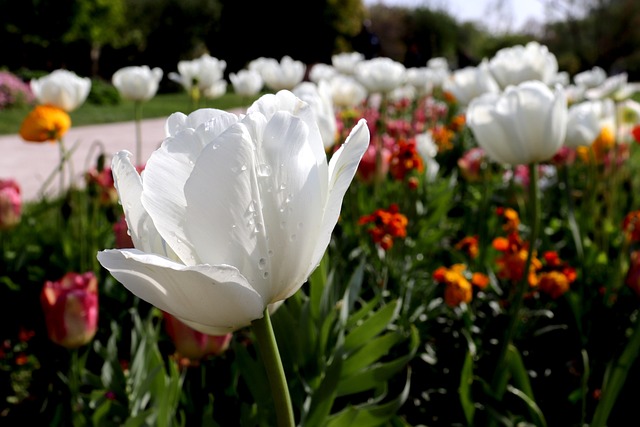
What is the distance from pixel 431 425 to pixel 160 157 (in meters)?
1.24

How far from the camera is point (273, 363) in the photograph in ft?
1.85

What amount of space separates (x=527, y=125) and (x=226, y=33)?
1997 centimetres

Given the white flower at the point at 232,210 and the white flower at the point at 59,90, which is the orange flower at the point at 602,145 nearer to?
the white flower at the point at 59,90

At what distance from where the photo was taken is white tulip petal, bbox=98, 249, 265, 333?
1.62 ft

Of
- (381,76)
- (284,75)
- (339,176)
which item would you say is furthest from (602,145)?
(339,176)

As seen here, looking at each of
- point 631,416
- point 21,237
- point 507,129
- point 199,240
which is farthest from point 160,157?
point 21,237

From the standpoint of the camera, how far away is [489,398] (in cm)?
124

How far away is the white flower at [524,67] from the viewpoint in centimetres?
228

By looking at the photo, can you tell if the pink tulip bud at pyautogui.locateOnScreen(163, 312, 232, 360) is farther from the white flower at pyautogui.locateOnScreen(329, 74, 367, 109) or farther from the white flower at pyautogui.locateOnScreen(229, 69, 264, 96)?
the white flower at pyautogui.locateOnScreen(229, 69, 264, 96)

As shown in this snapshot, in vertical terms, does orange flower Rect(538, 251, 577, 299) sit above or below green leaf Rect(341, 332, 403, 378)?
above

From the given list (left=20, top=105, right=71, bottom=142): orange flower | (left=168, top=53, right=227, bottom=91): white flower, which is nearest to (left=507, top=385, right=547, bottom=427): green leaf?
(left=20, top=105, right=71, bottom=142): orange flower

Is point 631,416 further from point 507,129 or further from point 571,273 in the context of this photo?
point 507,129

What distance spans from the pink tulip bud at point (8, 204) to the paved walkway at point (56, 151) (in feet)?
7.10

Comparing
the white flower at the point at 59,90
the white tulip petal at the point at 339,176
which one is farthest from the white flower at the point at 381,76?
the white tulip petal at the point at 339,176
